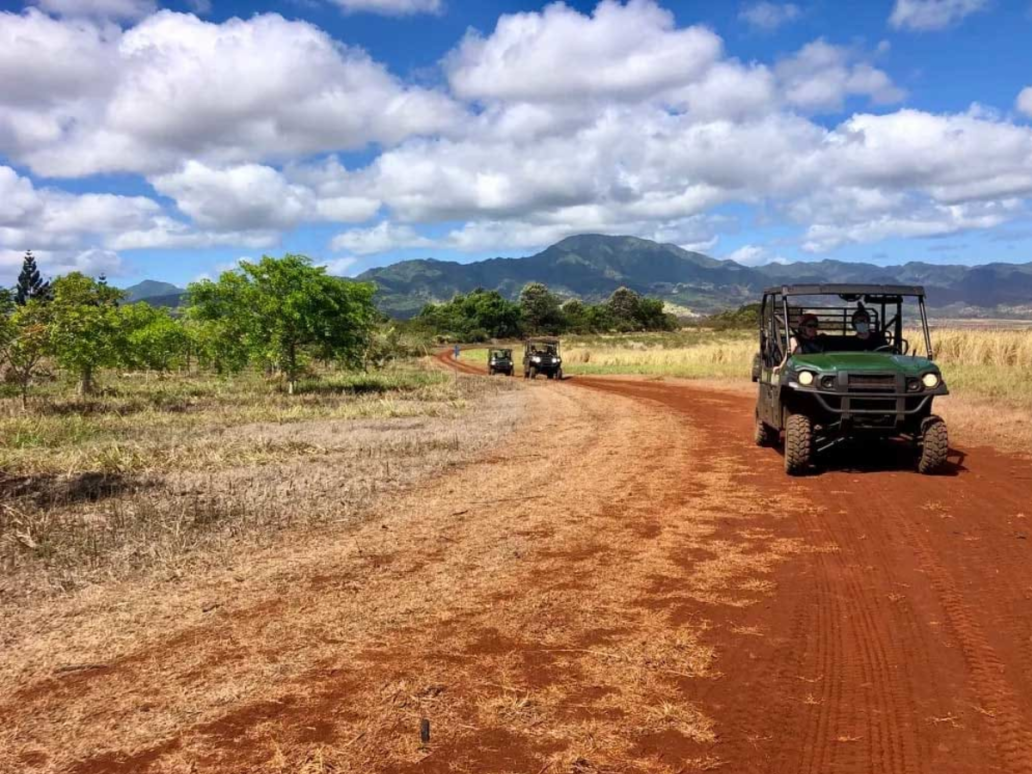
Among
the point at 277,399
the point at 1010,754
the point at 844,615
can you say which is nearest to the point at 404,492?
the point at 844,615

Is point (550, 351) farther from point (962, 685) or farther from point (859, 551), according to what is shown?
point (962, 685)

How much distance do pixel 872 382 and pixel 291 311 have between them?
62.0 feet

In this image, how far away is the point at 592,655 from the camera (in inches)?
173

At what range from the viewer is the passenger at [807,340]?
1023cm

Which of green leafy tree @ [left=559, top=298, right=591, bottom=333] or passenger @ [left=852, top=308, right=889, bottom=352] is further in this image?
green leafy tree @ [left=559, top=298, right=591, bottom=333]

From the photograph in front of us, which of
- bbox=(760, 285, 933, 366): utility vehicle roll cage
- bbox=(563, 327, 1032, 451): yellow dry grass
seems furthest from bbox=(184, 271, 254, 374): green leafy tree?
bbox=(760, 285, 933, 366): utility vehicle roll cage

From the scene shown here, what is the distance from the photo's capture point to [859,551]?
6297 mm

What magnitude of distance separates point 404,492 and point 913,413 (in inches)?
254

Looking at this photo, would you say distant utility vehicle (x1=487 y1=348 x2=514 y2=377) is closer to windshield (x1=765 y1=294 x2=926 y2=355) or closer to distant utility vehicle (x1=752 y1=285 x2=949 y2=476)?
distant utility vehicle (x1=752 y1=285 x2=949 y2=476)

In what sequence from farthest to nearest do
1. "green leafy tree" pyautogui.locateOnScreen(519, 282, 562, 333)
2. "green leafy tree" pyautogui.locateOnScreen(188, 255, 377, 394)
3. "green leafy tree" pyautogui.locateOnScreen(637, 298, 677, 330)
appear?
1. "green leafy tree" pyautogui.locateOnScreen(637, 298, 677, 330)
2. "green leafy tree" pyautogui.locateOnScreen(519, 282, 562, 333)
3. "green leafy tree" pyautogui.locateOnScreen(188, 255, 377, 394)

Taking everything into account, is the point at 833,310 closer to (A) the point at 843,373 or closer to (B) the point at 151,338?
(A) the point at 843,373

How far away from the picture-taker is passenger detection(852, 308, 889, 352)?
10.4 m

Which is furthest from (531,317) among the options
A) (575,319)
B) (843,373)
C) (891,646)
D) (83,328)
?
(891,646)

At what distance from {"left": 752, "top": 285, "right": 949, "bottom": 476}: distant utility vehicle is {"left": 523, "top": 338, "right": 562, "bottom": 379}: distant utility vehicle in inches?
926
